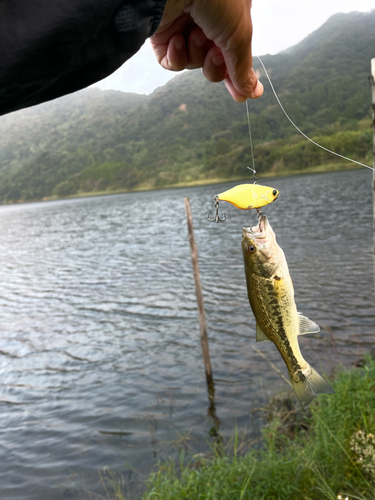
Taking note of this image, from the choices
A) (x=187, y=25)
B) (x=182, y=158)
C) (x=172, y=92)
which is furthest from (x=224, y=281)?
(x=172, y=92)

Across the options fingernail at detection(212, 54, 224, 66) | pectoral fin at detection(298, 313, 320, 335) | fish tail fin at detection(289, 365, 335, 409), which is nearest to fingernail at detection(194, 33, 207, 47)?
fingernail at detection(212, 54, 224, 66)

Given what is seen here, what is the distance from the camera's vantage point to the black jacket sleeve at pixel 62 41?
0.66 metres

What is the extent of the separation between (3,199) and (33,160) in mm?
24133

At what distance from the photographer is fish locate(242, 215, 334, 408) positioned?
65.4 inches

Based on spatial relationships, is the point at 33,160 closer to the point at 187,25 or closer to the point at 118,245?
the point at 118,245

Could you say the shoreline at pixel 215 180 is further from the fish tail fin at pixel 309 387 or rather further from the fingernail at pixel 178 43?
the fish tail fin at pixel 309 387

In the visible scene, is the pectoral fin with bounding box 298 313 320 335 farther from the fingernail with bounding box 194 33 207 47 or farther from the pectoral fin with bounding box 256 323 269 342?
the fingernail with bounding box 194 33 207 47

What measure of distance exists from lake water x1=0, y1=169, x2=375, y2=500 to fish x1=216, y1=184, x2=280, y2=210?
Answer: 6872 mm

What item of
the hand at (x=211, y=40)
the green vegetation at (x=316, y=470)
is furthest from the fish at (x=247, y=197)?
the green vegetation at (x=316, y=470)

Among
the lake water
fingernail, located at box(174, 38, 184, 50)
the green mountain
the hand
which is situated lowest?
the lake water

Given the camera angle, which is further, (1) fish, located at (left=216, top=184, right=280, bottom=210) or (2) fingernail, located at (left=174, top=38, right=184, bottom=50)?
(2) fingernail, located at (left=174, top=38, right=184, bottom=50)

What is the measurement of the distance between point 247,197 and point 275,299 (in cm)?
50

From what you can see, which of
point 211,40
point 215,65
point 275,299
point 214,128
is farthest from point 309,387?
point 214,128

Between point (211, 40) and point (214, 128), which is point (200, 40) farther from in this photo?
point (214, 128)
